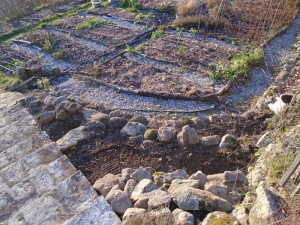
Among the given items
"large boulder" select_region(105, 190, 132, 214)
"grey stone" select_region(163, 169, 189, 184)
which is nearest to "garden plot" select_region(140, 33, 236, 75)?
"grey stone" select_region(163, 169, 189, 184)

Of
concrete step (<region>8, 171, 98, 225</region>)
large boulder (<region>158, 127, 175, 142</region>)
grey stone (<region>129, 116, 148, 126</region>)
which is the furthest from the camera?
grey stone (<region>129, 116, 148, 126</region>)

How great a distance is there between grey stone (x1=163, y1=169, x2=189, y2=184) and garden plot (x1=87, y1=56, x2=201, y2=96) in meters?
2.17

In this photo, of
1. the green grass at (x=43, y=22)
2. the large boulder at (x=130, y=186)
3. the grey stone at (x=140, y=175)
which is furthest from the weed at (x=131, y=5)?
the large boulder at (x=130, y=186)

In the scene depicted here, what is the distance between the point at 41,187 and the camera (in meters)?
3.62

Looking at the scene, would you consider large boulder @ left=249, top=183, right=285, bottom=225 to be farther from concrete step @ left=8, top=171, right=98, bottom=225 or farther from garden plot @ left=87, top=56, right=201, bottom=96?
garden plot @ left=87, top=56, right=201, bottom=96

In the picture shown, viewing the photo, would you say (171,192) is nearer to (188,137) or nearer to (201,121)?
(188,137)

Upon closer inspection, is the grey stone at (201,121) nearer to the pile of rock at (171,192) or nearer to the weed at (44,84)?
the pile of rock at (171,192)

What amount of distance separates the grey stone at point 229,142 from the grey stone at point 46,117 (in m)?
2.70

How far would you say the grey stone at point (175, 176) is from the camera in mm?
Result: 3723

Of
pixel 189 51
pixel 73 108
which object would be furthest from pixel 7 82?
pixel 189 51

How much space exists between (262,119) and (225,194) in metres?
1.90

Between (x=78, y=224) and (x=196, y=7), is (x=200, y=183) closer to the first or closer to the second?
(x=78, y=224)

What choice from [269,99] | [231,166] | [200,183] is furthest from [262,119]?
[200,183]

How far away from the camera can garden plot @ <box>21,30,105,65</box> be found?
756cm
